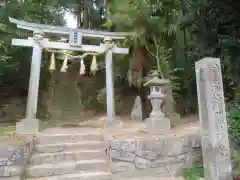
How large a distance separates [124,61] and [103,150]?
5694 millimetres

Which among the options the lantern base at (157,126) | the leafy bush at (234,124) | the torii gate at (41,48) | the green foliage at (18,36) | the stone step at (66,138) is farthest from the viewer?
the green foliage at (18,36)

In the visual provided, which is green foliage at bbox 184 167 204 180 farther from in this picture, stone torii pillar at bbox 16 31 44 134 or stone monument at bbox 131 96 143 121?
stone monument at bbox 131 96 143 121

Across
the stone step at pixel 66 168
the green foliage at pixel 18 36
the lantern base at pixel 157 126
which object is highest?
the green foliage at pixel 18 36

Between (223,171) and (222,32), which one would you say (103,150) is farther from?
(222,32)

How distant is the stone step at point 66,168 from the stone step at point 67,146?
1.32 feet

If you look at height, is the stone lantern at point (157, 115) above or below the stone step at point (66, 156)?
above

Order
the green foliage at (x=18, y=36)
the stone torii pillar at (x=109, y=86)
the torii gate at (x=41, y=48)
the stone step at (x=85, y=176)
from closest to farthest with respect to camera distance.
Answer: the stone step at (x=85, y=176)
the torii gate at (x=41, y=48)
the stone torii pillar at (x=109, y=86)
the green foliage at (x=18, y=36)

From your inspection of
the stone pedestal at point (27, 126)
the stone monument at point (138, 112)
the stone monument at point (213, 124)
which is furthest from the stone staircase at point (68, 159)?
the stone monument at point (138, 112)

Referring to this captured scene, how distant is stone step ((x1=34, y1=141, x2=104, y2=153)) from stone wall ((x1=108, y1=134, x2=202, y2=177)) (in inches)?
25.5

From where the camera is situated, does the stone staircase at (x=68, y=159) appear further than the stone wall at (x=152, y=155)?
No

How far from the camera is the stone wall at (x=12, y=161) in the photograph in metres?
4.05

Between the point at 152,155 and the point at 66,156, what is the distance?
1.82 m

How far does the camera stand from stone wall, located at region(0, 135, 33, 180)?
13.3ft

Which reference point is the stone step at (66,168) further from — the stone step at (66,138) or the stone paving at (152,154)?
the stone step at (66,138)
